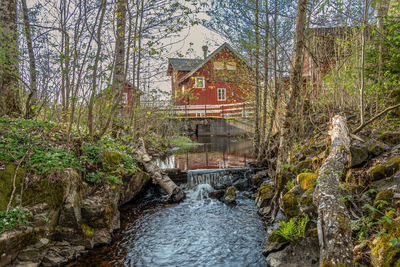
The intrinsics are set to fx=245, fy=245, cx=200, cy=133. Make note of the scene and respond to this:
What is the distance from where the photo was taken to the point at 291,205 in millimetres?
4535

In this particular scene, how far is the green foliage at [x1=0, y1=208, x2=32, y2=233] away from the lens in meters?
3.34

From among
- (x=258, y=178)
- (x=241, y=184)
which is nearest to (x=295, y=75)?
(x=258, y=178)

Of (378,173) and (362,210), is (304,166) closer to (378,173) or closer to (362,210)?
(378,173)

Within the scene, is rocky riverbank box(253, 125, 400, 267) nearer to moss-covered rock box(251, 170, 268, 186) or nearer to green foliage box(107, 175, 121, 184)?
moss-covered rock box(251, 170, 268, 186)

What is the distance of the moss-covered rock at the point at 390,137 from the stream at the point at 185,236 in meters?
2.97

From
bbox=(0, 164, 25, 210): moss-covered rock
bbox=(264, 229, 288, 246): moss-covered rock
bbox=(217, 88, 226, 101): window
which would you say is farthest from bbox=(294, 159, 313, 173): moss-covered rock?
bbox=(217, 88, 226, 101): window

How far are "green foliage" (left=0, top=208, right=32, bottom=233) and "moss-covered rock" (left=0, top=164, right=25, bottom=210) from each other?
21cm

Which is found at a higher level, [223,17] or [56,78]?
[223,17]

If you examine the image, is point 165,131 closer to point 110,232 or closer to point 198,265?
point 110,232

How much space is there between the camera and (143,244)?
462 centimetres

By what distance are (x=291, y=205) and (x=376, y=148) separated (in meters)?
1.83

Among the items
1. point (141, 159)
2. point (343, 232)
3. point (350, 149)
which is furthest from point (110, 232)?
point (350, 149)

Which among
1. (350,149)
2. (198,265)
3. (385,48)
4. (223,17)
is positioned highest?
(223,17)

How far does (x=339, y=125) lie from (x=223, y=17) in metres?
6.05
